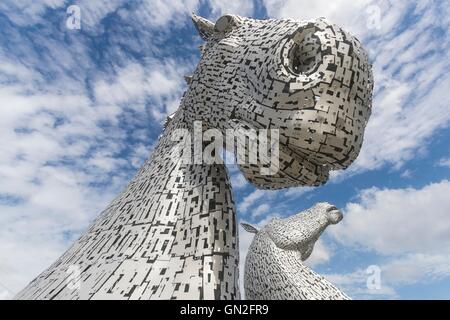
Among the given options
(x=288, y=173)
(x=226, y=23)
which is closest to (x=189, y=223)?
(x=288, y=173)

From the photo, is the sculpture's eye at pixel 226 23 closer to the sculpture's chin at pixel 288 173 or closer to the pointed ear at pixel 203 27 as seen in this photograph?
the pointed ear at pixel 203 27

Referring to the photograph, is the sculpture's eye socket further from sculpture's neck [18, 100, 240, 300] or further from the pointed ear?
the pointed ear

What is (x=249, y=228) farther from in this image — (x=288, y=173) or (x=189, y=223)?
(x=288, y=173)

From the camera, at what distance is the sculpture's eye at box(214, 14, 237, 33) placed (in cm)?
296

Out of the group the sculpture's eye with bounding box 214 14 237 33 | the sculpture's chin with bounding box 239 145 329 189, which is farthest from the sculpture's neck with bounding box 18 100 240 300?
the sculpture's eye with bounding box 214 14 237 33

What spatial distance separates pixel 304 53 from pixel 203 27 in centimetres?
124

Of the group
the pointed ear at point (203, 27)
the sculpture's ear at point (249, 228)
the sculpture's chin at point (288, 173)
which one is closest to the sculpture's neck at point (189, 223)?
the sculpture's chin at point (288, 173)

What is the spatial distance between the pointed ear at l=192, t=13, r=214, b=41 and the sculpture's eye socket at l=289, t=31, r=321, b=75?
1.08m

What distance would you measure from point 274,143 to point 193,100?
89 centimetres

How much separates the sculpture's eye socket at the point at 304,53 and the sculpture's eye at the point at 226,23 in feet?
2.81

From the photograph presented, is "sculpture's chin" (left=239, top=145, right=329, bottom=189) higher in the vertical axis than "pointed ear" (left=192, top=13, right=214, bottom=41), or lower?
lower

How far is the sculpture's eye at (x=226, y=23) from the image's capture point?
9.72 feet

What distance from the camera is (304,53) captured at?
2207 millimetres
